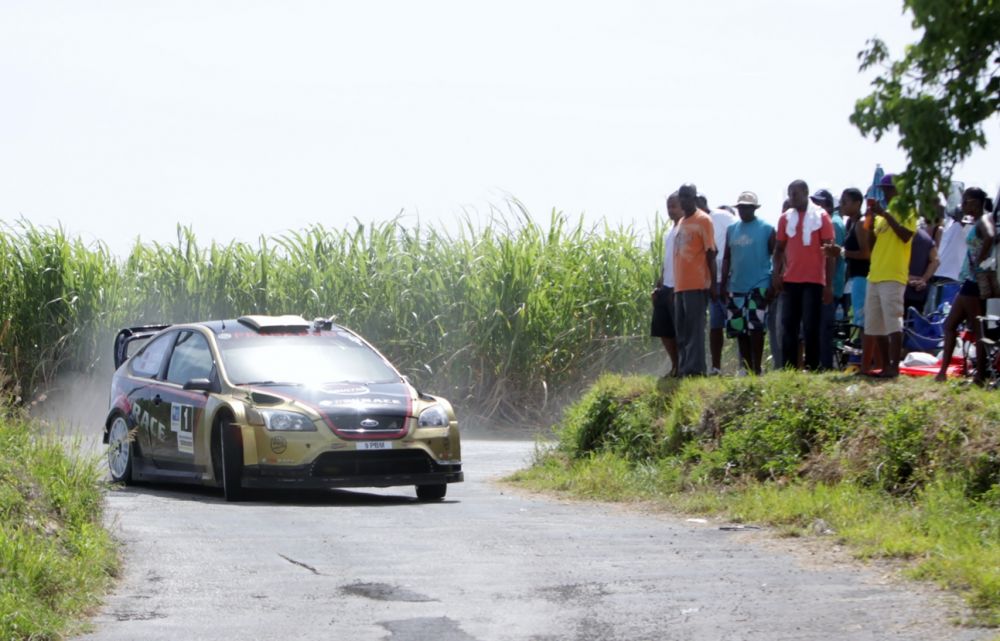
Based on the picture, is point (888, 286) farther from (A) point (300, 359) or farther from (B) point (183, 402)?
(B) point (183, 402)

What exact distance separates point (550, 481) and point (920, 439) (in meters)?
4.72

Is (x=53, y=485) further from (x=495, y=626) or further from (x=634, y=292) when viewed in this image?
(x=634, y=292)

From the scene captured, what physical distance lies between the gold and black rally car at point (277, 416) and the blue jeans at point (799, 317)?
10.7 ft

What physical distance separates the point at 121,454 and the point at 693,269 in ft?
17.8

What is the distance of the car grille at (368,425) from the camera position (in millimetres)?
13414

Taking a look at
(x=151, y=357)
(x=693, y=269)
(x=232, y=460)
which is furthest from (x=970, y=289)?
(x=151, y=357)

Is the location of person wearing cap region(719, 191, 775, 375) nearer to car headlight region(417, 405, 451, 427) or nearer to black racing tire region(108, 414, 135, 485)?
car headlight region(417, 405, 451, 427)

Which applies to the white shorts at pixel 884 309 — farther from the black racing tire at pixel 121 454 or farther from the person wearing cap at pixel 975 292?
the black racing tire at pixel 121 454

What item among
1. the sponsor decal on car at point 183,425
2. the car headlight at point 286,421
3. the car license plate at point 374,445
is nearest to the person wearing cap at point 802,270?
the car license plate at point 374,445

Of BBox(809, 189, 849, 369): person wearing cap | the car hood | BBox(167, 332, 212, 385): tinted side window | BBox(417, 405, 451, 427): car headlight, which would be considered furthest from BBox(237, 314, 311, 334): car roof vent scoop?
BBox(809, 189, 849, 369): person wearing cap

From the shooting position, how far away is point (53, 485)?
34.2ft

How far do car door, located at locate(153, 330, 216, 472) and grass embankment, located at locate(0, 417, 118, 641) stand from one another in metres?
2.08

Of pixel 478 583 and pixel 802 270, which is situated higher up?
pixel 802 270

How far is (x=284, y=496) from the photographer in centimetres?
1427
